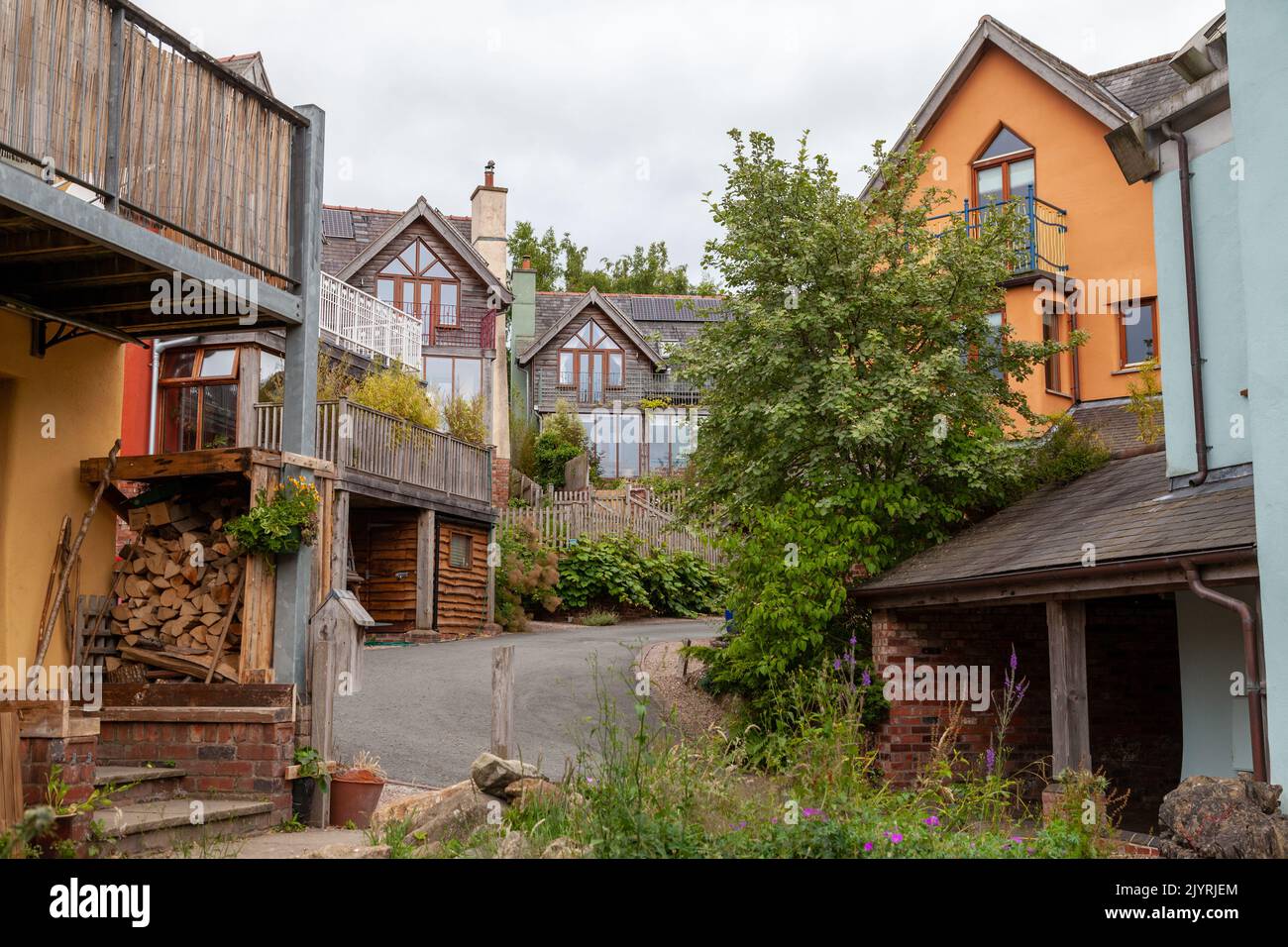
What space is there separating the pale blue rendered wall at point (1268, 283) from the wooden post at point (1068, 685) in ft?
8.58

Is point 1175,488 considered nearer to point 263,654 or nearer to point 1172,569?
point 1172,569

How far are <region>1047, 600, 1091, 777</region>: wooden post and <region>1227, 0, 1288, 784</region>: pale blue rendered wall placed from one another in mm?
2615

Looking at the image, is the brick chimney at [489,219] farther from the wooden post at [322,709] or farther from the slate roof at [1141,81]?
the wooden post at [322,709]

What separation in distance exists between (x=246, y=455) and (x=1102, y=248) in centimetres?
1339

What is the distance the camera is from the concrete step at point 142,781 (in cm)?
780

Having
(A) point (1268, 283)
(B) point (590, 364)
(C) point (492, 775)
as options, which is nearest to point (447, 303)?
(B) point (590, 364)

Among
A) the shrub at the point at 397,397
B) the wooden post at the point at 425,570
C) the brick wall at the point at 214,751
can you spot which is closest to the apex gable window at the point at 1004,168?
the shrub at the point at 397,397

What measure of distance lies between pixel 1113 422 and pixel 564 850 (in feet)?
42.7

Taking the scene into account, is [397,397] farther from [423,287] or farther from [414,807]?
[414,807]
